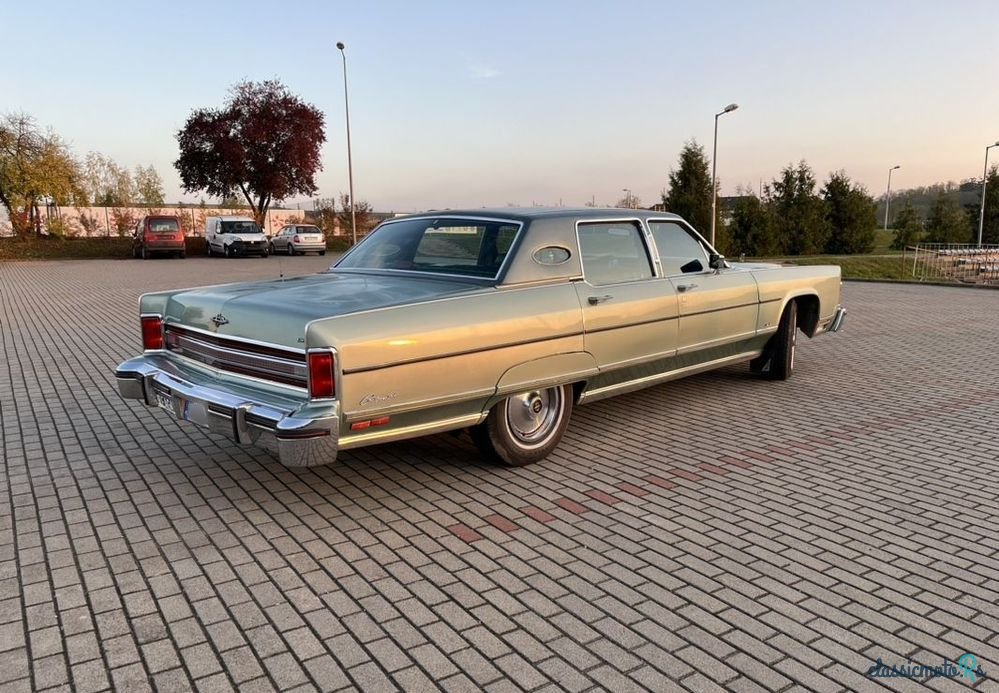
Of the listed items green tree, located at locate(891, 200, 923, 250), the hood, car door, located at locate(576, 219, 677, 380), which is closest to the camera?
the hood

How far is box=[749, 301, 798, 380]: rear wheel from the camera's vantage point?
6.77 metres

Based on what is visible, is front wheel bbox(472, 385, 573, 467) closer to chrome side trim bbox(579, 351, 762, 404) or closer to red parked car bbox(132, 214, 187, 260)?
chrome side trim bbox(579, 351, 762, 404)

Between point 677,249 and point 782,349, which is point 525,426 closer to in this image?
point 677,249

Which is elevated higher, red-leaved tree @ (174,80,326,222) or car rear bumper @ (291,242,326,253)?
red-leaved tree @ (174,80,326,222)

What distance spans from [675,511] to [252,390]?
2377 millimetres

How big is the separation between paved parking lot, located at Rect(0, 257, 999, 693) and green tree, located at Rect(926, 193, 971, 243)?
33858mm

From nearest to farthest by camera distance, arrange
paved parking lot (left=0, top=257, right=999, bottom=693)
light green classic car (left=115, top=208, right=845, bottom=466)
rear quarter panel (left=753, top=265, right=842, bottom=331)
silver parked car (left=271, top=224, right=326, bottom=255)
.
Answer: paved parking lot (left=0, top=257, right=999, bottom=693) < light green classic car (left=115, top=208, right=845, bottom=466) < rear quarter panel (left=753, top=265, right=842, bottom=331) < silver parked car (left=271, top=224, right=326, bottom=255)

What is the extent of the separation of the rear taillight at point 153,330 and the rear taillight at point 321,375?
1.84 m

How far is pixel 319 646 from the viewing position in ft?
8.67

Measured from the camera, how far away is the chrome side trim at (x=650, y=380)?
4848mm

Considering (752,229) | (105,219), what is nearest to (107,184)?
(105,219)

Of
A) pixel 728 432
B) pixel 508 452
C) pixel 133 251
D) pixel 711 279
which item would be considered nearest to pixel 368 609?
pixel 508 452

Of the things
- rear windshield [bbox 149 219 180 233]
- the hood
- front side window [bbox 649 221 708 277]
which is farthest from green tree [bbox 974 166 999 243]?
the hood

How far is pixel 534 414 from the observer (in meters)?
4.62
